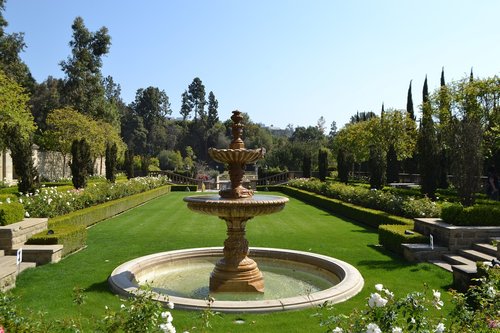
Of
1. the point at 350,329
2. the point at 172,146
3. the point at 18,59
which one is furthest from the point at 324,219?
the point at 172,146

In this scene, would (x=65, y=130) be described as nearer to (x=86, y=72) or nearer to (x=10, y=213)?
(x=86, y=72)

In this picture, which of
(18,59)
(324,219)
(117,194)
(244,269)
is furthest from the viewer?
(18,59)

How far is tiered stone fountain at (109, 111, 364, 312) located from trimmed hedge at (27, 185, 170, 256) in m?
2.75

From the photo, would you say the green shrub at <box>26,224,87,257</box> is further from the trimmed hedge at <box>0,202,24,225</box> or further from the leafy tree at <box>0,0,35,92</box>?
the leafy tree at <box>0,0,35,92</box>

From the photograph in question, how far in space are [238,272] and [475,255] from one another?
569cm

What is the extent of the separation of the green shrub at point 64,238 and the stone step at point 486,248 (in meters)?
10.4

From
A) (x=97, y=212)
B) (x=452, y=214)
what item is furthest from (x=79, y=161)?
(x=452, y=214)

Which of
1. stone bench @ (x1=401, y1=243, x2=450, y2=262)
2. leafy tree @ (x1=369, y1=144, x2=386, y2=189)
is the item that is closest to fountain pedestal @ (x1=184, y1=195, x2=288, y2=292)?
stone bench @ (x1=401, y1=243, x2=450, y2=262)

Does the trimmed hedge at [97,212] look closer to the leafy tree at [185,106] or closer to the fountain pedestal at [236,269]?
the fountain pedestal at [236,269]

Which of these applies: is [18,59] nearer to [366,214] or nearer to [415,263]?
[366,214]

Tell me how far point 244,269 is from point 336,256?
3.54 m

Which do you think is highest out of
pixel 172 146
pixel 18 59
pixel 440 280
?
pixel 18 59

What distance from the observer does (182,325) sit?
604cm

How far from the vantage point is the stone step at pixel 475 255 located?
9555mm
